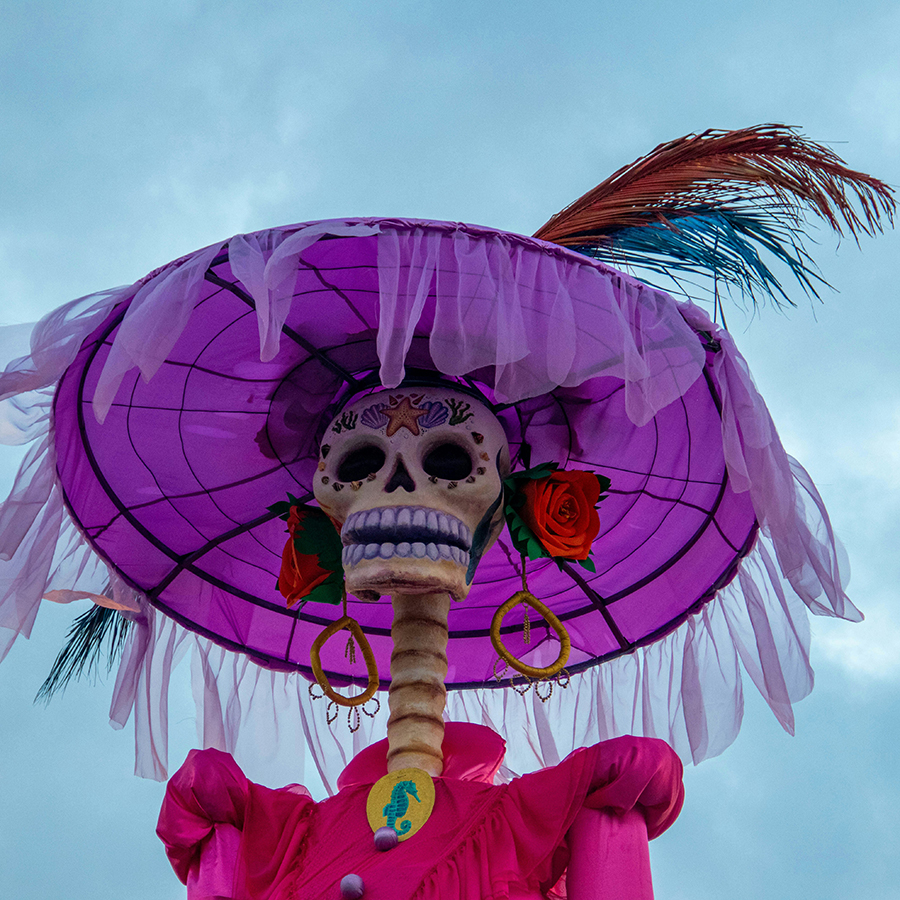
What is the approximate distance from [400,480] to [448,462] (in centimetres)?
19

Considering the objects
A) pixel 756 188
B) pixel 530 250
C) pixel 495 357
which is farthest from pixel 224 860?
pixel 756 188

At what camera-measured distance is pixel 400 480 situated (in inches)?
153

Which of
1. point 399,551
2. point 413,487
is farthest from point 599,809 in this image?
point 413,487

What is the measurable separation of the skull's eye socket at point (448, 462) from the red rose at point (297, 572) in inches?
18.9

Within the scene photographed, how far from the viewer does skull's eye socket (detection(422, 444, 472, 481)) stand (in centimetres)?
397

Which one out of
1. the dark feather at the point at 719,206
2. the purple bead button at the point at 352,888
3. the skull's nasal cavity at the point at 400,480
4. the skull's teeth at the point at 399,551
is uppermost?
the dark feather at the point at 719,206

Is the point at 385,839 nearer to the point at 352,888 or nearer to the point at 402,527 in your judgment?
the point at 352,888

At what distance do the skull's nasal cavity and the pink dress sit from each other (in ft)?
2.80

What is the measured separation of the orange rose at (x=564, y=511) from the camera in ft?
12.9

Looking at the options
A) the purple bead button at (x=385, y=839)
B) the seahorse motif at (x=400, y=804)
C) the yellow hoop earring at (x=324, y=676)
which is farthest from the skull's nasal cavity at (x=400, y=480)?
the purple bead button at (x=385, y=839)

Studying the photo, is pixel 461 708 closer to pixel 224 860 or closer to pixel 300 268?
pixel 224 860

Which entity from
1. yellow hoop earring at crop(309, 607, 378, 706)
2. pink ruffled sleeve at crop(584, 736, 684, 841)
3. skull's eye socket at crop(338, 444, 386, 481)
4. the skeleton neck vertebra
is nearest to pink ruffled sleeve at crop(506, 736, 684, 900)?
pink ruffled sleeve at crop(584, 736, 684, 841)

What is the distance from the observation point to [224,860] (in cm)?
373

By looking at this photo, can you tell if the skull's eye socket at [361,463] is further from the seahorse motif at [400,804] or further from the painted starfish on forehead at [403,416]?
the seahorse motif at [400,804]
